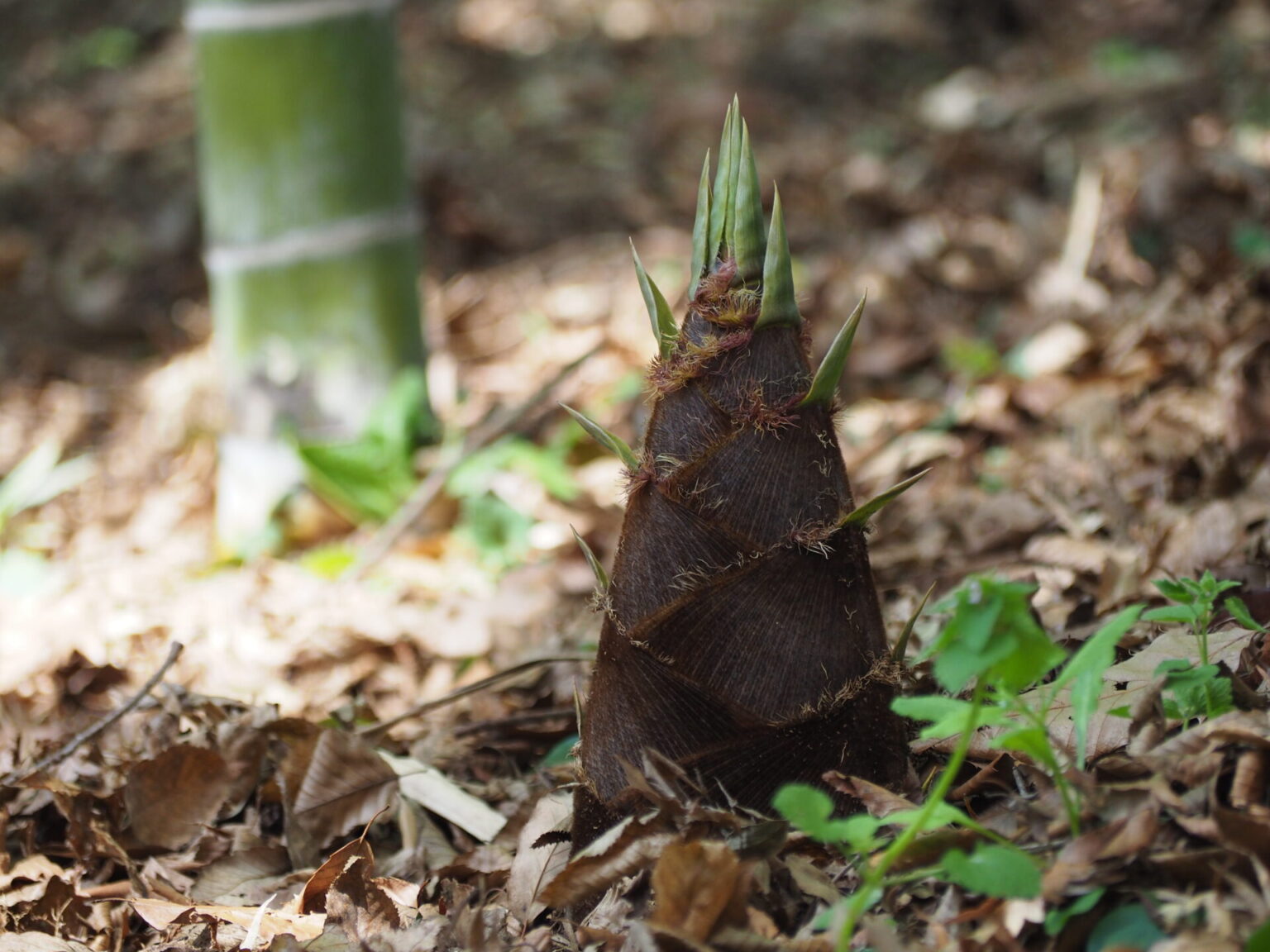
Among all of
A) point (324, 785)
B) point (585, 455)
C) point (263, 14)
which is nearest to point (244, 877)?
point (324, 785)

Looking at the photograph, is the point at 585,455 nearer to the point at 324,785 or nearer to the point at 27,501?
the point at 27,501

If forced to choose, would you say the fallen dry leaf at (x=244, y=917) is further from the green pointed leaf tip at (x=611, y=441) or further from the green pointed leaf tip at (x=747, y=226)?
the green pointed leaf tip at (x=747, y=226)

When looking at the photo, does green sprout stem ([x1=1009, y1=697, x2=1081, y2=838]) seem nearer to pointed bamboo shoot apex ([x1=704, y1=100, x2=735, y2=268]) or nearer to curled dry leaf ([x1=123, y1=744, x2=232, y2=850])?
pointed bamboo shoot apex ([x1=704, y1=100, x2=735, y2=268])

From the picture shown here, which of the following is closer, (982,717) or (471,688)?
(982,717)

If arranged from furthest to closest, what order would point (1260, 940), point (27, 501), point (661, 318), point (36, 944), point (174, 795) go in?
point (27, 501) → point (174, 795) → point (36, 944) → point (661, 318) → point (1260, 940)

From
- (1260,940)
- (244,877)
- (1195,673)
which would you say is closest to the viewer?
(1260,940)
